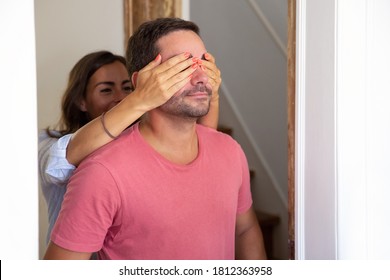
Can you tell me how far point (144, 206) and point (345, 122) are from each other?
55cm

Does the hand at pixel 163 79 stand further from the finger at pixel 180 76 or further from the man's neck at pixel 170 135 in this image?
the man's neck at pixel 170 135

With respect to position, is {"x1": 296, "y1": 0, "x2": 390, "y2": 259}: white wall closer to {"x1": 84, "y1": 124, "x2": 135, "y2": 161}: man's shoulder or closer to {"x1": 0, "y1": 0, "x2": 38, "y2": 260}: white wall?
{"x1": 84, "y1": 124, "x2": 135, "y2": 161}: man's shoulder

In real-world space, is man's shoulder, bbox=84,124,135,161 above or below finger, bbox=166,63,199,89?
below

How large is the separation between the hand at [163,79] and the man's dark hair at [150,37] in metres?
0.11

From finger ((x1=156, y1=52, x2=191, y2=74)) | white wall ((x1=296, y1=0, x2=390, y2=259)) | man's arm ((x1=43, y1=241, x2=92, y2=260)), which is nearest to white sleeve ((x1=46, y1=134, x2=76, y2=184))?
man's arm ((x1=43, y1=241, x2=92, y2=260))

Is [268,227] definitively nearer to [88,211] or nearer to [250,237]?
A: [250,237]

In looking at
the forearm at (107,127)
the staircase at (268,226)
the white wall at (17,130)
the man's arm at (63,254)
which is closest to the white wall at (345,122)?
the forearm at (107,127)

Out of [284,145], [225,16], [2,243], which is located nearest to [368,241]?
[2,243]

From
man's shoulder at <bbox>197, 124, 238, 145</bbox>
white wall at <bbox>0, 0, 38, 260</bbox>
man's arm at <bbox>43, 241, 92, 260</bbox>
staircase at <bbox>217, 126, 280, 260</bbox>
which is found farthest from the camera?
staircase at <bbox>217, 126, 280, 260</bbox>

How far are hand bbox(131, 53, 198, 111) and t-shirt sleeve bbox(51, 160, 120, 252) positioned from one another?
0.21 m

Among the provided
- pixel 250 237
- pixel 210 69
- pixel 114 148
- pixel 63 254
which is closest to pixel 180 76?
pixel 210 69

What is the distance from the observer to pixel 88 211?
127cm

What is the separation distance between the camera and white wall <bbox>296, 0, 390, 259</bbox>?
1311mm

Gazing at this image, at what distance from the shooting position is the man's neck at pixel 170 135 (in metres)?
1.44
